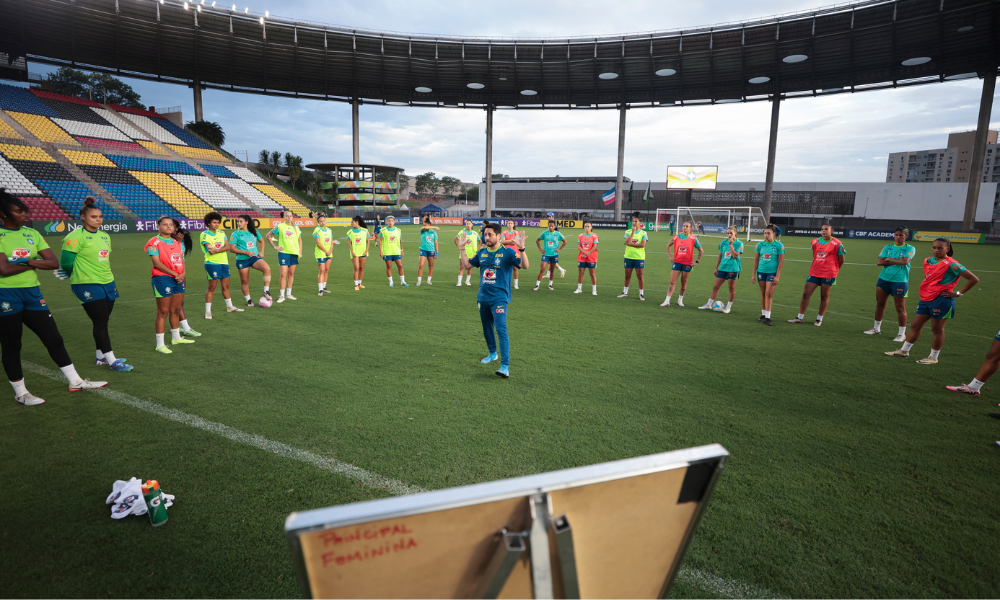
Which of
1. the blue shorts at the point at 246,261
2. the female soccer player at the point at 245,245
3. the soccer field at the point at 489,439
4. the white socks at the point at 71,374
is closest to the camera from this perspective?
the soccer field at the point at 489,439

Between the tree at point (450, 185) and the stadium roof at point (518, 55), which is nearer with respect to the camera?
the stadium roof at point (518, 55)

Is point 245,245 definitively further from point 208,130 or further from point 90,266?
point 208,130

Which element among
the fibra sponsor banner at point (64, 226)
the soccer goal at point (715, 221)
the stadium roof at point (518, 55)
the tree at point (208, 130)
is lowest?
the fibra sponsor banner at point (64, 226)

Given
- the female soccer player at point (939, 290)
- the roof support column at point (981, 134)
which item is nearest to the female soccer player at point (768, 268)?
the female soccer player at point (939, 290)

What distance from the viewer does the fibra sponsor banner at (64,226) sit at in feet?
76.8

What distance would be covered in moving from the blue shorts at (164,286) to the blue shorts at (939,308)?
10.8 meters

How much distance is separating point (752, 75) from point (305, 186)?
58625mm

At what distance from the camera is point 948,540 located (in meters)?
3.01

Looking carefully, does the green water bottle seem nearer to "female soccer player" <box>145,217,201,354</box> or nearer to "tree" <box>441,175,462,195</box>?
"female soccer player" <box>145,217,201,354</box>

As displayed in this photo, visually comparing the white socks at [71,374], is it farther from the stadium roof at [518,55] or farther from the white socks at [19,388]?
the stadium roof at [518,55]

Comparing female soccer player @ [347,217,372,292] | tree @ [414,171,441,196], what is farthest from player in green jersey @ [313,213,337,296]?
tree @ [414,171,441,196]

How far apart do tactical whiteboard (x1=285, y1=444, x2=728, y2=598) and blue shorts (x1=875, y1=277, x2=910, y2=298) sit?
8930 millimetres

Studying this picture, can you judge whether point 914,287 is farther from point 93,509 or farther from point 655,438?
point 93,509

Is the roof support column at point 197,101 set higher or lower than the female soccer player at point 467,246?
higher
